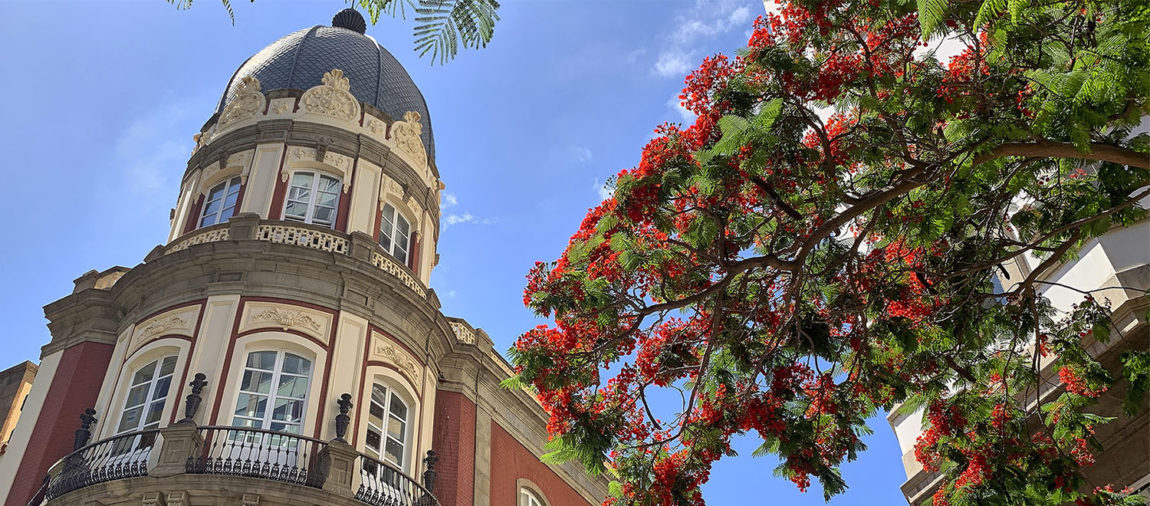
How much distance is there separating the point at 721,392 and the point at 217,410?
8.95 metres

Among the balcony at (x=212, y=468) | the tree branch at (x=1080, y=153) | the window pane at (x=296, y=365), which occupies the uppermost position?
the window pane at (x=296, y=365)

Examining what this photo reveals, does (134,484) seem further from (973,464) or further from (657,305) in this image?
(973,464)

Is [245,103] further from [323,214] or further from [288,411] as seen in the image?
[288,411]

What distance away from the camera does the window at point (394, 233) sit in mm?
19625

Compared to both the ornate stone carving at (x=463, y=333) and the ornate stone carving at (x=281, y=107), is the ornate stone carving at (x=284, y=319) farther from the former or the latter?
the ornate stone carving at (x=281, y=107)

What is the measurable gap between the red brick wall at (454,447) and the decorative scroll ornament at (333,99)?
650cm

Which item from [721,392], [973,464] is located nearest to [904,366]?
[973,464]

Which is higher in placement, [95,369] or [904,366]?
[95,369]

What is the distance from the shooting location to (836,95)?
845cm

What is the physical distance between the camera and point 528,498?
1931 centimetres

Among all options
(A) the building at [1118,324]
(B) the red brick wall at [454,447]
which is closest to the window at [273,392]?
(B) the red brick wall at [454,447]

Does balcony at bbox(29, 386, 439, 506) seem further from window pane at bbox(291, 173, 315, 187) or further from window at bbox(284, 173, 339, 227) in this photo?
window pane at bbox(291, 173, 315, 187)

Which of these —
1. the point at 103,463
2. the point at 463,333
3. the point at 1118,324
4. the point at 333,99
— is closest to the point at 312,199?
the point at 333,99

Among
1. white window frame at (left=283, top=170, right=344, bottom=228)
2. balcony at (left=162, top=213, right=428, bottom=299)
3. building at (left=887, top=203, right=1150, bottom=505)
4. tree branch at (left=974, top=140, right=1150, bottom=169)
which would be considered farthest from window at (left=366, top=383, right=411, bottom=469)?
tree branch at (left=974, top=140, right=1150, bottom=169)
